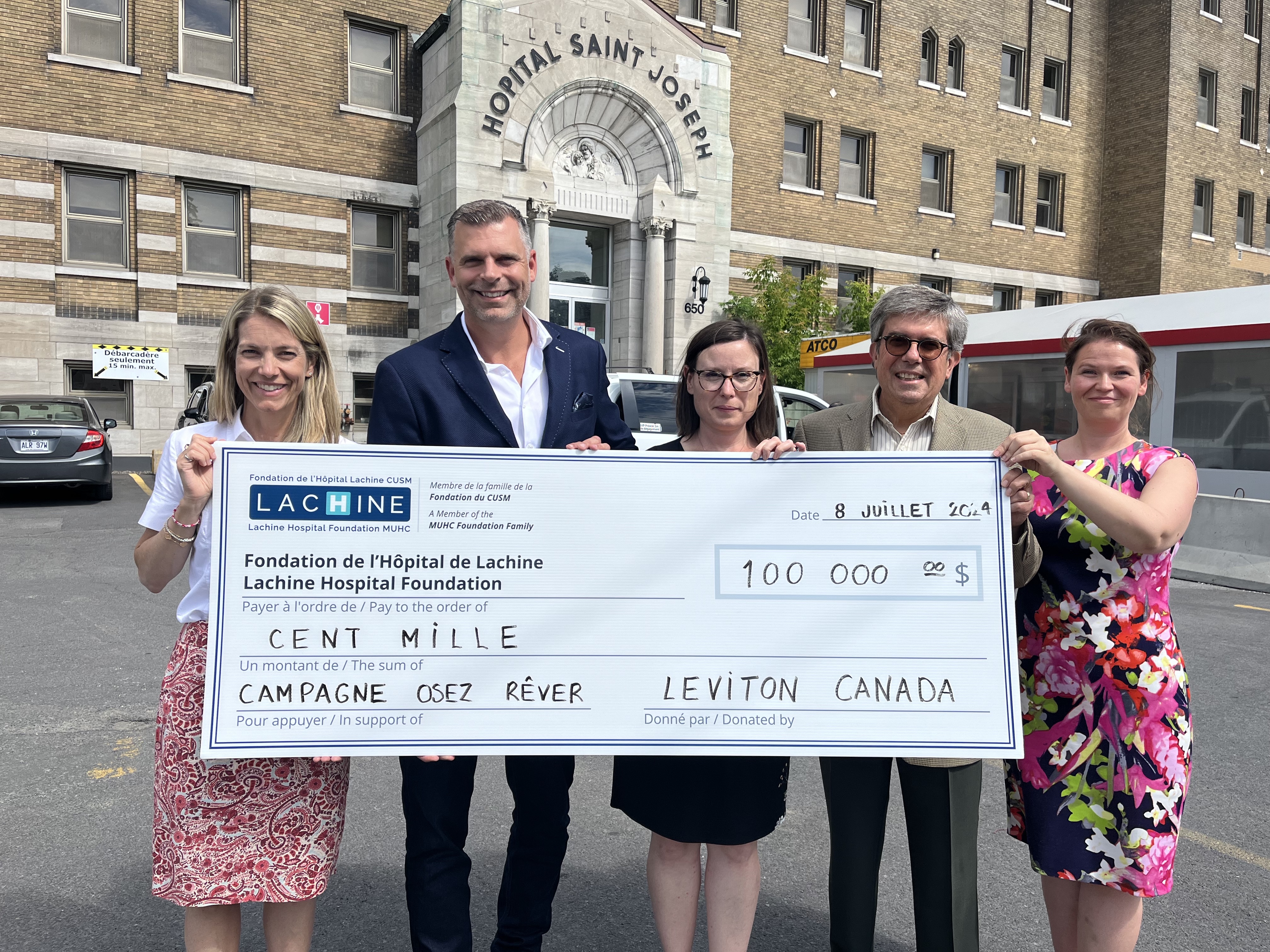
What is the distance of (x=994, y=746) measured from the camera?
227 cm

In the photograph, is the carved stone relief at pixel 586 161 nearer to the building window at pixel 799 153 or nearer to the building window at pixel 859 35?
the building window at pixel 799 153

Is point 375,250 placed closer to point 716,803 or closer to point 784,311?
point 784,311

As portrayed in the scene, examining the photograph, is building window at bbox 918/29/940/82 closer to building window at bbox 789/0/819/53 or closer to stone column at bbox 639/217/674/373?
building window at bbox 789/0/819/53

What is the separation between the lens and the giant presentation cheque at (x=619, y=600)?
227cm

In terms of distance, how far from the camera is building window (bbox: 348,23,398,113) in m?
19.8

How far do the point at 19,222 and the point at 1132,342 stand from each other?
794 inches

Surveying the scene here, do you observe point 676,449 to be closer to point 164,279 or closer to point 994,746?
point 994,746

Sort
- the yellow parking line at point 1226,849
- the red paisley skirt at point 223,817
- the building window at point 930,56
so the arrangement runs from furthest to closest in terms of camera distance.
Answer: the building window at point 930,56, the yellow parking line at point 1226,849, the red paisley skirt at point 223,817

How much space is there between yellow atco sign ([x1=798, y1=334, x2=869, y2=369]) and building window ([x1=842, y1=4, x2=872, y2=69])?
1081 cm

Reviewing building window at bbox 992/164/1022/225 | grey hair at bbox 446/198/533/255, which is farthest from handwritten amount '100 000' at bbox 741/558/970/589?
building window at bbox 992/164/1022/225

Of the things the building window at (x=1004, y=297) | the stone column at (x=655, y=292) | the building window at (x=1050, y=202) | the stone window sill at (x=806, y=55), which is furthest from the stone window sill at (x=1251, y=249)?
the stone column at (x=655, y=292)

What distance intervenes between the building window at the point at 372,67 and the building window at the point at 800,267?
10821 mm

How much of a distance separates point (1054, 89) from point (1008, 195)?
418 centimetres

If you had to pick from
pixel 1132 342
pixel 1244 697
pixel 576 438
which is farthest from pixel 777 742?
pixel 1244 697
